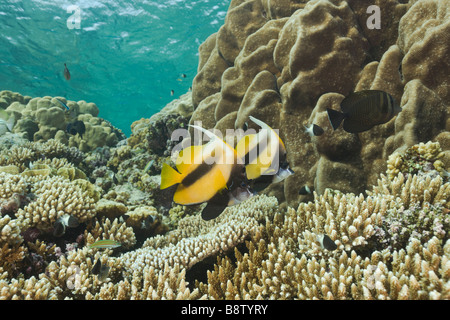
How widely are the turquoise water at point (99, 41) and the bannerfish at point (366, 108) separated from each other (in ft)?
47.5

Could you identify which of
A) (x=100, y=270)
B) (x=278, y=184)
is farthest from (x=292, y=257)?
(x=278, y=184)

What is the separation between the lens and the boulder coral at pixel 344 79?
3.67 m

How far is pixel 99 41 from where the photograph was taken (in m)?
28.6

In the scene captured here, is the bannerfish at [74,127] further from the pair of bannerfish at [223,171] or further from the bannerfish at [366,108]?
the bannerfish at [366,108]

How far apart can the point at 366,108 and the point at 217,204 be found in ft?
6.28

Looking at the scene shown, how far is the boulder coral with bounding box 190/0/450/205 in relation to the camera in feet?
12.0

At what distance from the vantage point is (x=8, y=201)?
3688 mm

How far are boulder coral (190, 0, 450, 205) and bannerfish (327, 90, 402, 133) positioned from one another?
151 centimetres

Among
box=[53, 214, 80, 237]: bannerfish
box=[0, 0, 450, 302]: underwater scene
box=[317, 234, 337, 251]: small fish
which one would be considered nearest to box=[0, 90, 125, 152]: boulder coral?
box=[0, 0, 450, 302]: underwater scene

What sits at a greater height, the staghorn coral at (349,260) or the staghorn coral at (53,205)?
the staghorn coral at (53,205)

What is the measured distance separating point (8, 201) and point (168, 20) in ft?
93.1

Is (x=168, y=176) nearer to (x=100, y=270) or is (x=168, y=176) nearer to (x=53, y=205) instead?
(x=100, y=270)

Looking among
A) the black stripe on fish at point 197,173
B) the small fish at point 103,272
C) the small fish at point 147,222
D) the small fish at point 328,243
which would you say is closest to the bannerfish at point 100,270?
the small fish at point 103,272
